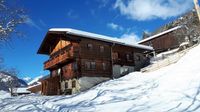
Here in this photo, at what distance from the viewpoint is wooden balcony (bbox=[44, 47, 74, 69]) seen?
135 ft

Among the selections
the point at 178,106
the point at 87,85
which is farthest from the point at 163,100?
the point at 87,85

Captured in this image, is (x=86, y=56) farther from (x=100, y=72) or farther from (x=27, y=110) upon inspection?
(x=27, y=110)

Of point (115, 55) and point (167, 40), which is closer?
point (115, 55)

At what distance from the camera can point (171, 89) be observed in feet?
75.6

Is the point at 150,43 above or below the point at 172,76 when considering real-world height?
above

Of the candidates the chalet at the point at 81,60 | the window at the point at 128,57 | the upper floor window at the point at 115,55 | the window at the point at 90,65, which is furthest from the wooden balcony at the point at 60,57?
the window at the point at 128,57

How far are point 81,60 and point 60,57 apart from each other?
4035 mm

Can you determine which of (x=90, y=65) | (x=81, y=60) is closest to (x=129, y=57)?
(x=90, y=65)

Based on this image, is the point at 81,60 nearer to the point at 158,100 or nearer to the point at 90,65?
the point at 90,65

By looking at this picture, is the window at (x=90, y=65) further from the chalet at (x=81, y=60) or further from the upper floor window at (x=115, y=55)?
the upper floor window at (x=115, y=55)

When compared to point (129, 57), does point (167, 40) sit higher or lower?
higher

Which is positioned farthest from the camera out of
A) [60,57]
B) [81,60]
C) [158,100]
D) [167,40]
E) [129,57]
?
[167,40]

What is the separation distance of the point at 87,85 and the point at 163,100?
2114 centimetres

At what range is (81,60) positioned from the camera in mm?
41375
